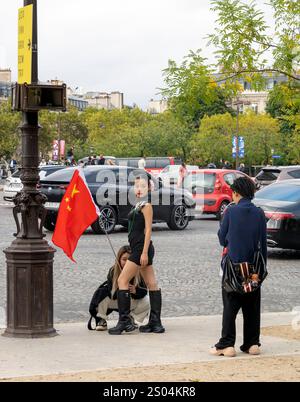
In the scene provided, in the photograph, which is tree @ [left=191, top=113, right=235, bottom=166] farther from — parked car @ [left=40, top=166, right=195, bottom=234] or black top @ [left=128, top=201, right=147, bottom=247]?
black top @ [left=128, top=201, right=147, bottom=247]

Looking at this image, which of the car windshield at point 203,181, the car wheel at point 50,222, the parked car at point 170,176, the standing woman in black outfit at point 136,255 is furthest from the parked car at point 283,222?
the parked car at point 170,176

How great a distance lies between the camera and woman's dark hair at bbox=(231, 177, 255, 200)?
9.13 meters

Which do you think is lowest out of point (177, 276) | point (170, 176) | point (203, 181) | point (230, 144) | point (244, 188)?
point (177, 276)

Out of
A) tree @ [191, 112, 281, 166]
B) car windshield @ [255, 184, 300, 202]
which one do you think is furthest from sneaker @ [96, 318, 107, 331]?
tree @ [191, 112, 281, 166]

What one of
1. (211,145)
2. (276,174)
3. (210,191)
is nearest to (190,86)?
(210,191)

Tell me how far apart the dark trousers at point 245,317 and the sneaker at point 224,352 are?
0.13 ft

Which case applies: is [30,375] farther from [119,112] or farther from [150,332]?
[119,112]

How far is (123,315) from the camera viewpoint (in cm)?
1023

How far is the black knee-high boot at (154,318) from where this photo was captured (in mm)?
10320

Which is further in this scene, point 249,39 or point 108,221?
point 108,221

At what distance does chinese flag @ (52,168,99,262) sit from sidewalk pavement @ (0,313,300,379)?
0.99 meters

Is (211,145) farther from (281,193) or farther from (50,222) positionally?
(281,193)

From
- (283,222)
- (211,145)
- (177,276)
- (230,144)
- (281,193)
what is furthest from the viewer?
(230,144)

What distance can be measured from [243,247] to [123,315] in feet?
5.88
